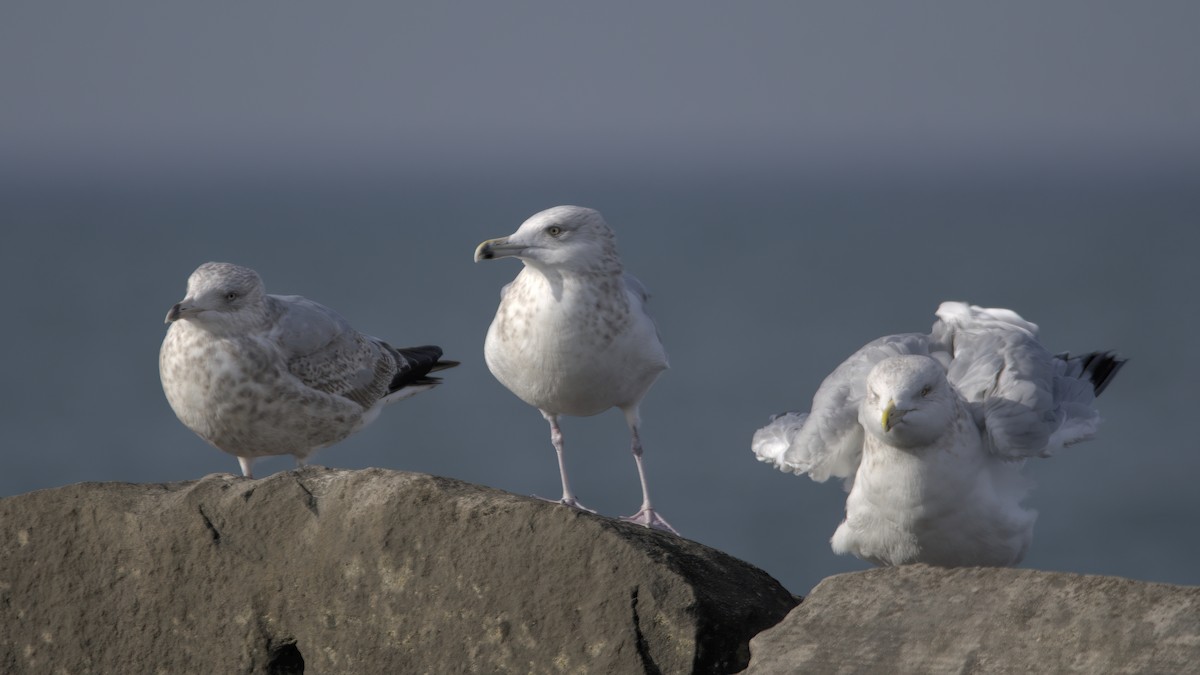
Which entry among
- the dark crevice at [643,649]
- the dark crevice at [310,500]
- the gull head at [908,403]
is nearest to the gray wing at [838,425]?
the gull head at [908,403]

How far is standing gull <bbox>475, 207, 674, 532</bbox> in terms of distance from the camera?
7.69 m

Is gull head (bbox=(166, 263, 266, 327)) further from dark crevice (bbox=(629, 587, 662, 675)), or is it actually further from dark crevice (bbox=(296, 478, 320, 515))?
dark crevice (bbox=(629, 587, 662, 675))

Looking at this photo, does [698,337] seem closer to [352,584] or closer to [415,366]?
[415,366]

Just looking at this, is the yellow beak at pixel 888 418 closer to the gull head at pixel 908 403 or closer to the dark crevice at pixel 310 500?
the gull head at pixel 908 403

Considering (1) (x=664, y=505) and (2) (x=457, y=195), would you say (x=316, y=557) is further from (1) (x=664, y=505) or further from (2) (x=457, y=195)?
(2) (x=457, y=195)

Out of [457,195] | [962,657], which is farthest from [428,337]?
[457,195]

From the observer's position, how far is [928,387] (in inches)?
251

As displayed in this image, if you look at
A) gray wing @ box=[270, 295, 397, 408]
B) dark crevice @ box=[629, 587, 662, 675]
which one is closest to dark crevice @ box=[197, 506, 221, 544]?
dark crevice @ box=[629, 587, 662, 675]

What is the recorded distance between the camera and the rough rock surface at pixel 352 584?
213 inches

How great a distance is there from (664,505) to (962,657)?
36.2m

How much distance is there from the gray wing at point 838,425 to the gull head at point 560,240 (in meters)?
1.25

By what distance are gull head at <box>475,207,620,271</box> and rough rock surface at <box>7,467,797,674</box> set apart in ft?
6.74

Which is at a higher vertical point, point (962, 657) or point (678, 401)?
point (678, 401)

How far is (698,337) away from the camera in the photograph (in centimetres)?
6444
